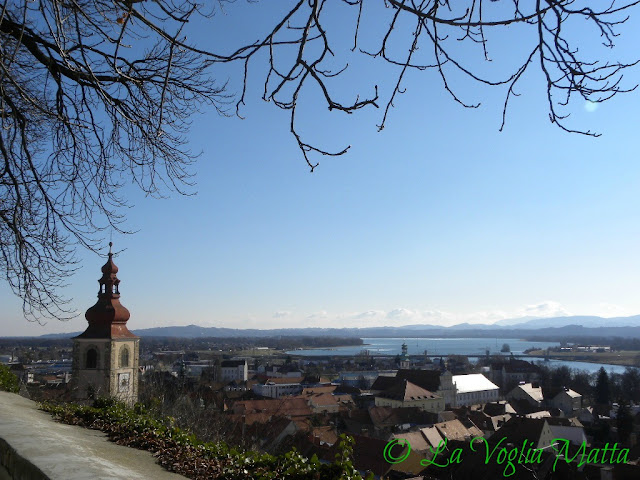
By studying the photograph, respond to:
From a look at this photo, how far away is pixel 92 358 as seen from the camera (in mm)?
19734

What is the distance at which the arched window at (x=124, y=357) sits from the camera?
20.0 metres

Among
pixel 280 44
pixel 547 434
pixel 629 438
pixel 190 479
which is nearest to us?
pixel 280 44

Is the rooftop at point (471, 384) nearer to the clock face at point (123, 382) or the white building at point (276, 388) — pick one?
the white building at point (276, 388)

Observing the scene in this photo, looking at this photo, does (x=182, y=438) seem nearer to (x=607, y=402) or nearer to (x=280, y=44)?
(x=280, y=44)

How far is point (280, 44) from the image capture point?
208cm

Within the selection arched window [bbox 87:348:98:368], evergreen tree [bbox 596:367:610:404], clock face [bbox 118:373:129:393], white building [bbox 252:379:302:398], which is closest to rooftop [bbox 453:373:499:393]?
evergreen tree [bbox 596:367:610:404]

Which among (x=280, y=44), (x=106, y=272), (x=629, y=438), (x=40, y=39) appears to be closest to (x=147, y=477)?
(x=280, y=44)

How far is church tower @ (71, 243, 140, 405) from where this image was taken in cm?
1950

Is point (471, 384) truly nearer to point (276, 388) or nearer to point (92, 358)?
point (276, 388)

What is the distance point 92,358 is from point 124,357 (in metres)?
1.06

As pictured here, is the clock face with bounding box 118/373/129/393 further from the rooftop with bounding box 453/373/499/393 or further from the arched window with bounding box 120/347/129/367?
the rooftop with bounding box 453/373/499/393

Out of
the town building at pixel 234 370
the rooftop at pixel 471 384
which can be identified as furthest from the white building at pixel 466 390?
the town building at pixel 234 370

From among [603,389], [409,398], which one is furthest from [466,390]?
[603,389]

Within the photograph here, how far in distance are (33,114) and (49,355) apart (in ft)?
368
